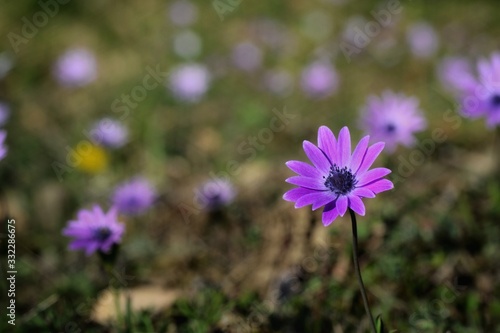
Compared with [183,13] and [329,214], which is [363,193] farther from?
[183,13]

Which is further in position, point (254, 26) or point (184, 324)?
point (254, 26)

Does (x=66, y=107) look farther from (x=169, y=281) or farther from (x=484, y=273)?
(x=484, y=273)

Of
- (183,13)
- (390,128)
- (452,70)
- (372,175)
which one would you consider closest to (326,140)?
(372,175)

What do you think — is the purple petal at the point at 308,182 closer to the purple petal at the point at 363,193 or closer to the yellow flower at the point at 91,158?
the purple petal at the point at 363,193

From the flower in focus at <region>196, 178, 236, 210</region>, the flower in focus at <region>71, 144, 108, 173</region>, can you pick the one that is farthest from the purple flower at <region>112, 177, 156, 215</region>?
the flower in focus at <region>71, 144, 108, 173</region>

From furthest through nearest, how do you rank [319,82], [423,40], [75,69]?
[423,40] < [75,69] < [319,82]

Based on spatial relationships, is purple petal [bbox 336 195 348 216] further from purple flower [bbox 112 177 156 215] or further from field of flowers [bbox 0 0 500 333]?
purple flower [bbox 112 177 156 215]

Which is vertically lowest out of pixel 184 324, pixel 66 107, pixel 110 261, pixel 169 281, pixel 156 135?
pixel 184 324

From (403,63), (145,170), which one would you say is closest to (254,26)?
(403,63)

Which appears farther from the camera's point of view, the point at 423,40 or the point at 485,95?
the point at 423,40
